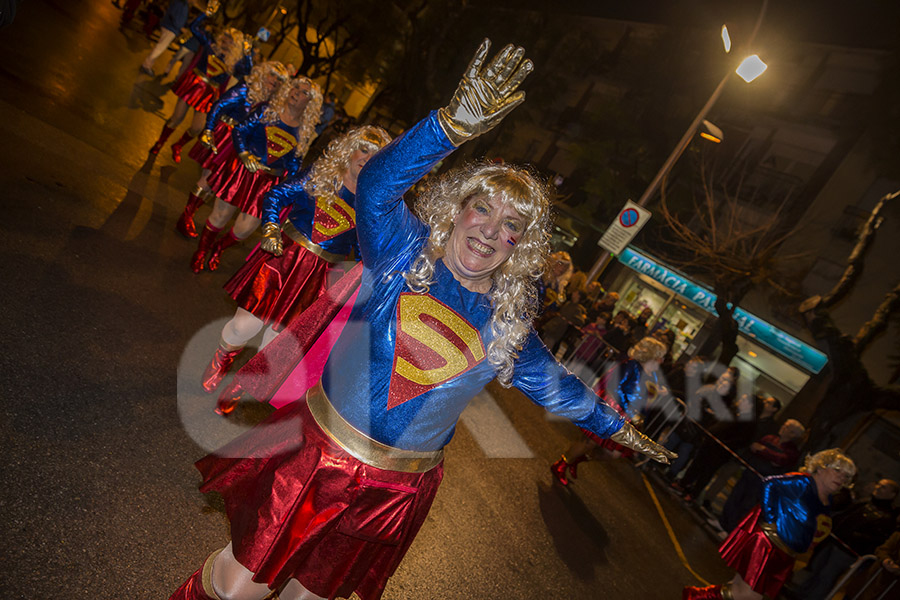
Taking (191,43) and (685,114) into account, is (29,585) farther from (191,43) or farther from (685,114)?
(685,114)

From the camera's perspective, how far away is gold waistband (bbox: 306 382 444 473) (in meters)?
1.76

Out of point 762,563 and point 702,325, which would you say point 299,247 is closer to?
point 762,563

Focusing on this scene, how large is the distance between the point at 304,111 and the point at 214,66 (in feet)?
17.8

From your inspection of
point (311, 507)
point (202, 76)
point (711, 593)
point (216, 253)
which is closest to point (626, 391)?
point (711, 593)

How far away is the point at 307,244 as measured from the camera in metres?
3.80

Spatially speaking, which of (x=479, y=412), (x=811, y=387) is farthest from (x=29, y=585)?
(x=811, y=387)

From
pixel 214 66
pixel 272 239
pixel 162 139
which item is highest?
pixel 214 66

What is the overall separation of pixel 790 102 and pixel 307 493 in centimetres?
2077

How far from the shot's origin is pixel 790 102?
16.5 m

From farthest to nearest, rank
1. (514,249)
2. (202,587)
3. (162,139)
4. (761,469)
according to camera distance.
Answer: (162,139)
(761,469)
(514,249)
(202,587)

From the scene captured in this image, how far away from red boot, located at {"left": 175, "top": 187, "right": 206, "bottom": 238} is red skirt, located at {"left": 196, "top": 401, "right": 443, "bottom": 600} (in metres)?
4.91

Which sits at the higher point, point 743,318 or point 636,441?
point 743,318

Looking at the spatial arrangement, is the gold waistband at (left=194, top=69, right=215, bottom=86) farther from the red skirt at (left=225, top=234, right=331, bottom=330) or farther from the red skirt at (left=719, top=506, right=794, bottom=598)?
the red skirt at (left=719, top=506, right=794, bottom=598)

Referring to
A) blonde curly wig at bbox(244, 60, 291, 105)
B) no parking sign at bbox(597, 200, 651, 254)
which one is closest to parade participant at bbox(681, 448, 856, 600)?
no parking sign at bbox(597, 200, 651, 254)
